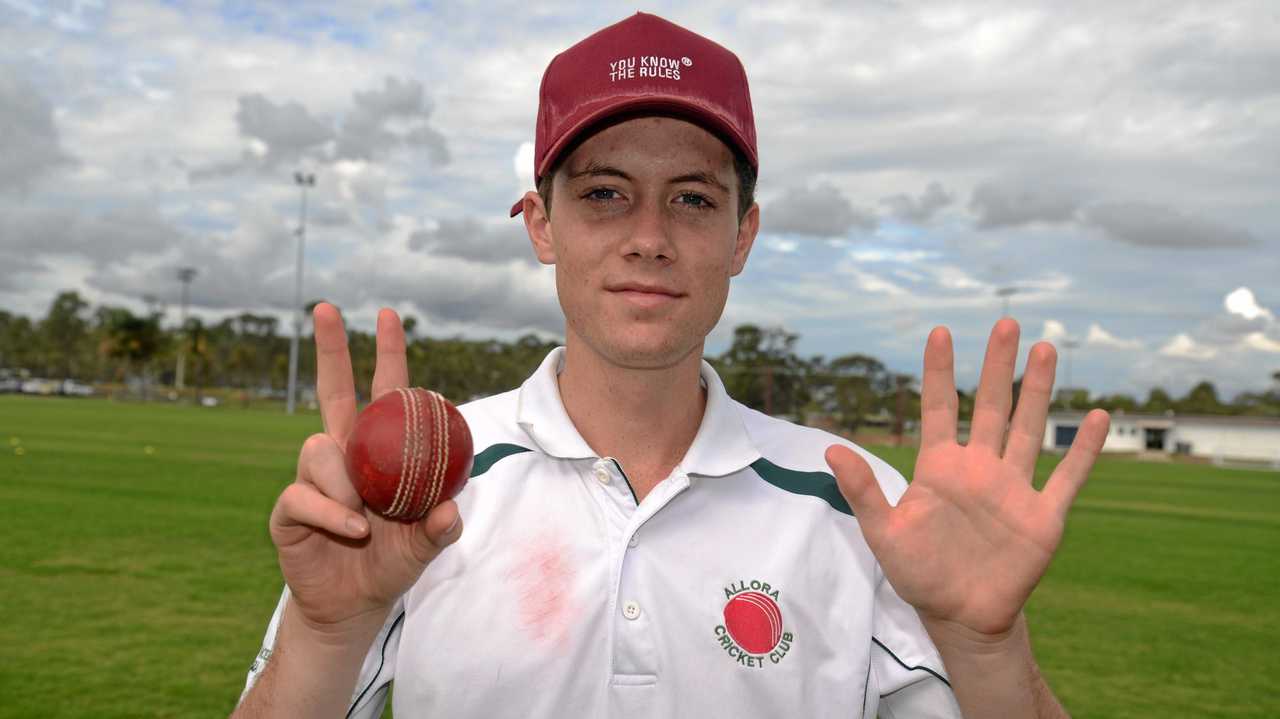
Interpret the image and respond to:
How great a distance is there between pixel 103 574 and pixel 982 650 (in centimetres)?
929

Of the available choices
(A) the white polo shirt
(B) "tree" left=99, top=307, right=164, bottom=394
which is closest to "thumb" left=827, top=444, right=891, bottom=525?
(A) the white polo shirt

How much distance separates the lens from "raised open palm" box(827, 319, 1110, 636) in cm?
225

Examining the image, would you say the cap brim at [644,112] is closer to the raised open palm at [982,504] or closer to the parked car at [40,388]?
the raised open palm at [982,504]

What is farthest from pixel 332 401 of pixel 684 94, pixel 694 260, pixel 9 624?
pixel 9 624

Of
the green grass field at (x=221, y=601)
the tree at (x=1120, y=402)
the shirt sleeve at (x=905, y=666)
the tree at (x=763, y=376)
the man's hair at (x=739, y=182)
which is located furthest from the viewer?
the tree at (x=1120, y=402)

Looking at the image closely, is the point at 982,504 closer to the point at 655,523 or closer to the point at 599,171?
the point at 655,523

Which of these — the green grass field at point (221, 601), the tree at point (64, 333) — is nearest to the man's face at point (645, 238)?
the green grass field at point (221, 601)

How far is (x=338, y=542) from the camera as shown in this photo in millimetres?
2182

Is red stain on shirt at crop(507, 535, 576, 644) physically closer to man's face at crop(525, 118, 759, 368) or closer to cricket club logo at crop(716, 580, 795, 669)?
cricket club logo at crop(716, 580, 795, 669)

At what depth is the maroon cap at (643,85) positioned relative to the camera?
2.61 meters

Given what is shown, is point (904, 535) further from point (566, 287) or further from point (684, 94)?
point (684, 94)

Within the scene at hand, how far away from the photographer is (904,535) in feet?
7.55

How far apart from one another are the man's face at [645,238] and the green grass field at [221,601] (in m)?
4.49

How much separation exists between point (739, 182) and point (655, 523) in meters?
0.95
